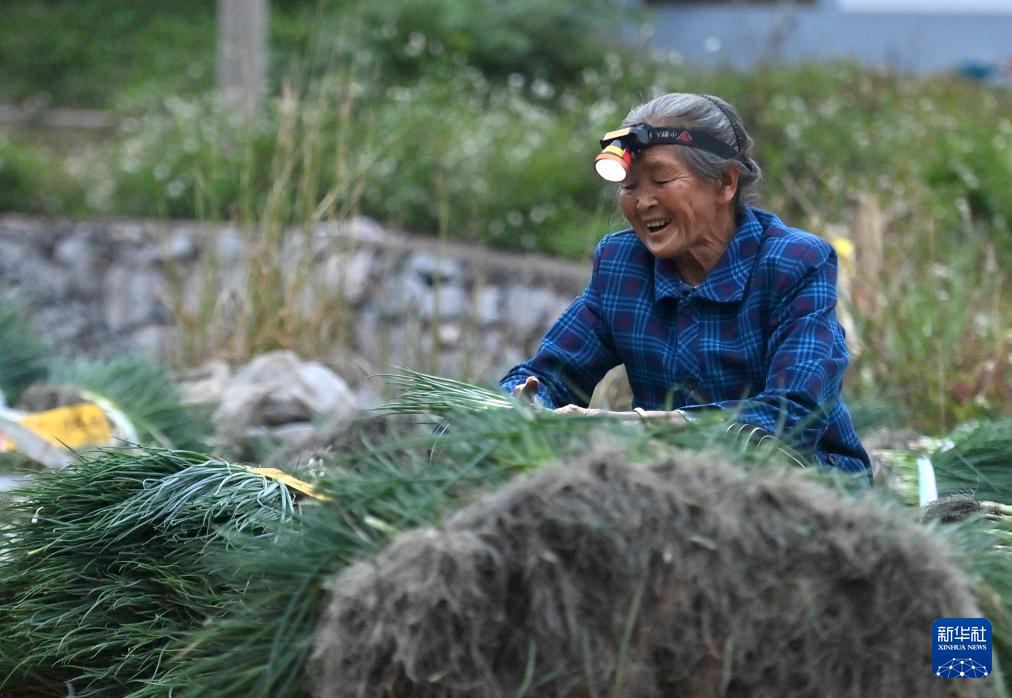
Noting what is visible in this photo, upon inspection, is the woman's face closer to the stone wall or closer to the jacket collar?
the jacket collar

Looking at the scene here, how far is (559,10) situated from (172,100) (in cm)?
278

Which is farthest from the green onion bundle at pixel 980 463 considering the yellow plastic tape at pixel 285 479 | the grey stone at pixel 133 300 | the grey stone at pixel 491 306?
the grey stone at pixel 133 300

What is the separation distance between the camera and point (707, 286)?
2541mm

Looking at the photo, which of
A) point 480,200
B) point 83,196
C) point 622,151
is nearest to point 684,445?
point 622,151

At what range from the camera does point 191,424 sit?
3.98 metres

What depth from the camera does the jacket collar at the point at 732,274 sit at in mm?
2523

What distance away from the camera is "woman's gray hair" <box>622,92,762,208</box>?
2.53 m

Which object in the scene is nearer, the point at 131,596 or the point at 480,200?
the point at 131,596

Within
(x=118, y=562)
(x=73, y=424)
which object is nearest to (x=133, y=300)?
(x=73, y=424)

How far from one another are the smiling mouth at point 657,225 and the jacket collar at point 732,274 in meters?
0.11

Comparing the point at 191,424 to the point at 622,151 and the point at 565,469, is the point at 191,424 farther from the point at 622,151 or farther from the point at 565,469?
the point at 565,469

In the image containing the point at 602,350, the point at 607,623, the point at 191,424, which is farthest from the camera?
the point at 191,424

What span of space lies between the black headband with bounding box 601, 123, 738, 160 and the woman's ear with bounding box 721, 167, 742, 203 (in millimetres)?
40

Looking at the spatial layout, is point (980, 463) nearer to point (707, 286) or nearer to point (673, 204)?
point (707, 286)
